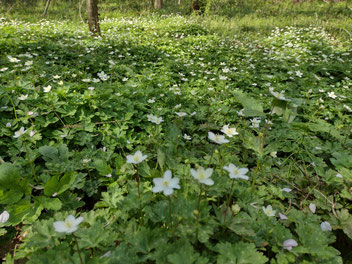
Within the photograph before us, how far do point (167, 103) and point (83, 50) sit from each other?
121 inches

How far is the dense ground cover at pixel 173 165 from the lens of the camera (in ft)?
4.13

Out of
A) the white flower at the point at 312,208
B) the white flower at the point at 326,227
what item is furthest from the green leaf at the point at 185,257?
the white flower at the point at 312,208

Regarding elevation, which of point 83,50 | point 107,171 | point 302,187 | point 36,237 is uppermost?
point 83,50

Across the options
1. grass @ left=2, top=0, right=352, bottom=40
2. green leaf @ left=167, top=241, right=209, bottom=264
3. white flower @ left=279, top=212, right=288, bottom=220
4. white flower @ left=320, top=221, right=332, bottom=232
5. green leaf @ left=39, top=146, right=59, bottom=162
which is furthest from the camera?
grass @ left=2, top=0, right=352, bottom=40

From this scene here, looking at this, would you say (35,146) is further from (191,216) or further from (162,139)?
(191,216)

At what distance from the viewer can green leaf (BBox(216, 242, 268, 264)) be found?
1.12 metres

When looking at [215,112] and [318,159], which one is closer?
[318,159]

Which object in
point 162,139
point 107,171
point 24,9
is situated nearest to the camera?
point 107,171

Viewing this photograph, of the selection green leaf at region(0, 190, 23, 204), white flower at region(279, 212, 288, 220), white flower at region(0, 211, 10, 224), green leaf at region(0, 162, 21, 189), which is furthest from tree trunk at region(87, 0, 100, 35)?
white flower at region(279, 212, 288, 220)

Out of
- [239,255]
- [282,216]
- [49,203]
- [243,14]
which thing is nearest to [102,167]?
[49,203]

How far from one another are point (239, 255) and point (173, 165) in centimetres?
86

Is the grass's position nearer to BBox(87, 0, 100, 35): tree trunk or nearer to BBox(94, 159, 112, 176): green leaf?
BBox(87, 0, 100, 35): tree trunk

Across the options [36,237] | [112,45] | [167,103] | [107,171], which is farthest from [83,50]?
[36,237]

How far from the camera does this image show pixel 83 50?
5.11 metres
